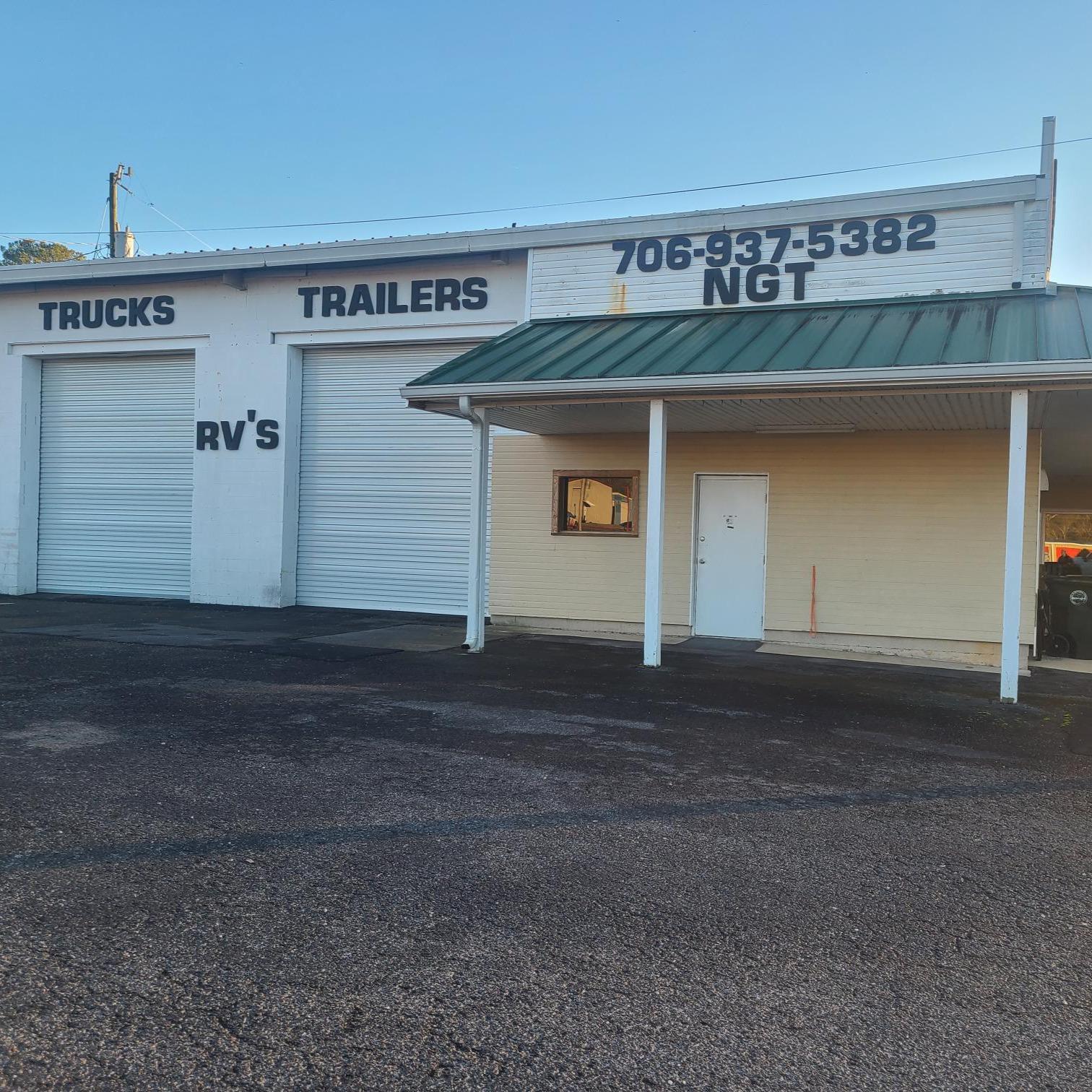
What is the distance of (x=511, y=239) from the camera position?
14.0 m

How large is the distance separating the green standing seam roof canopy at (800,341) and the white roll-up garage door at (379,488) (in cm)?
325

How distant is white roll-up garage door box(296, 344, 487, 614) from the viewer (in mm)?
15453

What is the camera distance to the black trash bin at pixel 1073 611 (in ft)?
43.5

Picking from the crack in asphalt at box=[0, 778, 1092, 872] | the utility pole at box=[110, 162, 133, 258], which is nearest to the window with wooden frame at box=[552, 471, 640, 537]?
the crack in asphalt at box=[0, 778, 1092, 872]

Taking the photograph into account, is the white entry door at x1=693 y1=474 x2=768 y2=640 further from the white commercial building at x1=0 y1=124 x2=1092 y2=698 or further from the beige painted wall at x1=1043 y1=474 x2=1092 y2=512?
the beige painted wall at x1=1043 y1=474 x2=1092 y2=512

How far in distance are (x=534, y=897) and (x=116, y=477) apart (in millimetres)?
15650

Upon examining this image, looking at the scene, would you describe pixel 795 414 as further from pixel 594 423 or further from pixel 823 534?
pixel 594 423

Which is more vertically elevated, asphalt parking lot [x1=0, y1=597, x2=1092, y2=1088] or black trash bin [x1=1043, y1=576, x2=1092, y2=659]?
black trash bin [x1=1043, y1=576, x2=1092, y2=659]

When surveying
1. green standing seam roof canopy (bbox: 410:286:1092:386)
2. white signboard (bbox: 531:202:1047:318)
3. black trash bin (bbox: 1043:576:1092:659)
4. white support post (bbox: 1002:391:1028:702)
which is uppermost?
white signboard (bbox: 531:202:1047:318)

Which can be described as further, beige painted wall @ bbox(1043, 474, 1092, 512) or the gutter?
beige painted wall @ bbox(1043, 474, 1092, 512)

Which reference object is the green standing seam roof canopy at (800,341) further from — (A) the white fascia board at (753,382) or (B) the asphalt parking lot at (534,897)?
(B) the asphalt parking lot at (534,897)

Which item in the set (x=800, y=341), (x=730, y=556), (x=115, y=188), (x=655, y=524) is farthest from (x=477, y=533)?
(x=115, y=188)

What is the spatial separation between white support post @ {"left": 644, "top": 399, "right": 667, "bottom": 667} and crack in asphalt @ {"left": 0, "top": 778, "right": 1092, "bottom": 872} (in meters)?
4.71

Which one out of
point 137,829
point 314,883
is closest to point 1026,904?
point 314,883
